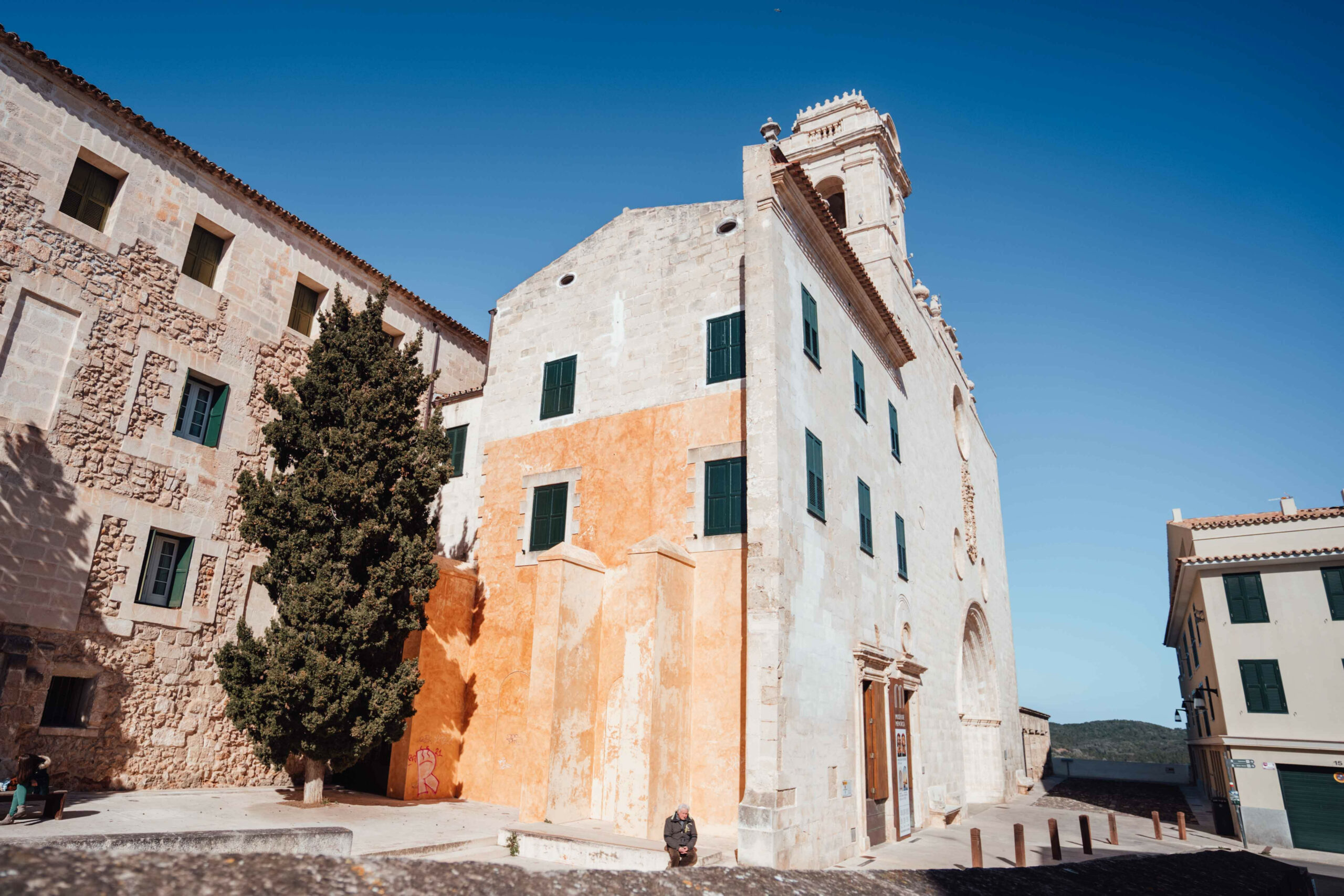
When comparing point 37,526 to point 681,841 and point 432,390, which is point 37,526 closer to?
point 432,390

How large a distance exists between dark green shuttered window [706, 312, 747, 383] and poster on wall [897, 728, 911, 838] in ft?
29.5

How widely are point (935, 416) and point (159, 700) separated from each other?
22338mm

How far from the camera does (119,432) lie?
13383 mm

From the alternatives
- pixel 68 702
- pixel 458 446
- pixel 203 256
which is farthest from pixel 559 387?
pixel 68 702

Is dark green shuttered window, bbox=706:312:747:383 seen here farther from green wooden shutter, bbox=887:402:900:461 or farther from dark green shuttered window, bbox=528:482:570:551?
green wooden shutter, bbox=887:402:900:461

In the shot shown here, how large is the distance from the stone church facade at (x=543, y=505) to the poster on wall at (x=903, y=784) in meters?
0.09

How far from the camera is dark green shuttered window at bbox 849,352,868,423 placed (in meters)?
17.1

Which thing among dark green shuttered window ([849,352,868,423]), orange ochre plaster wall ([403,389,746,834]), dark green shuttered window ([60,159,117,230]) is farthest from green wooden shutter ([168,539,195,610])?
dark green shuttered window ([849,352,868,423])

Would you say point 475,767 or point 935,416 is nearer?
point 475,767

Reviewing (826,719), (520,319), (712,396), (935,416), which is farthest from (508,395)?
(935,416)

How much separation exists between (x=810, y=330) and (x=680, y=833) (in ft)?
30.6

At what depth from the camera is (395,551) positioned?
44.6 feet

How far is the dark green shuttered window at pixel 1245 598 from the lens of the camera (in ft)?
73.6

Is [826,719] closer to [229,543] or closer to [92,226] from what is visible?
[229,543]
